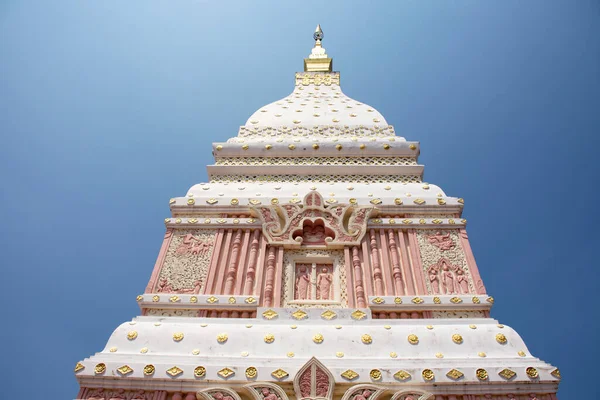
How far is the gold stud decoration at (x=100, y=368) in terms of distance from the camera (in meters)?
6.69

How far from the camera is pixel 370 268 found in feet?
28.8

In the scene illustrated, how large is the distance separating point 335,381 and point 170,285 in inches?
134

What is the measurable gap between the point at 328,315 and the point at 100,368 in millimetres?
3273

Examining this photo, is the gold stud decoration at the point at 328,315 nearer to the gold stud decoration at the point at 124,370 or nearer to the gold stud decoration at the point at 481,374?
the gold stud decoration at the point at 481,374

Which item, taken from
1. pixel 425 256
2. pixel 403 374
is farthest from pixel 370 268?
pixel 403 374

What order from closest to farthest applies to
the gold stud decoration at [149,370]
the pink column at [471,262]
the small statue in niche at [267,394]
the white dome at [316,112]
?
1. the small statue in niche at [267,394]
2. the gold stud decoration at [149,370]
3. the pink column at [471,262]
4. the white dome at [316,112]

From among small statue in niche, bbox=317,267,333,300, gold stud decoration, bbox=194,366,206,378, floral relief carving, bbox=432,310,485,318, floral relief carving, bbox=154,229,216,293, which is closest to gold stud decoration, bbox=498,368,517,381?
floral relief carving, bbox=432,310,485,318

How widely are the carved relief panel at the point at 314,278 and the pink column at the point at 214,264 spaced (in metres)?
1.19

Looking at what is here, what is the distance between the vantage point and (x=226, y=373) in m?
6.66

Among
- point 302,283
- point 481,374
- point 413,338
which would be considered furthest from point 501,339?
point 302,283

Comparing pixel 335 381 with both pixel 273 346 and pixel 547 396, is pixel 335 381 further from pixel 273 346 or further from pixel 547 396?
pixel 547 396

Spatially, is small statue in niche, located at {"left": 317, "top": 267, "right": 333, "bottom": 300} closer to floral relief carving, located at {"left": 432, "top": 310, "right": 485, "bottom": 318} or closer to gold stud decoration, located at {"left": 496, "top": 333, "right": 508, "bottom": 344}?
floral relief carving, located at {"left": 432, "top": 310, "right": 485, "bottom": 318}

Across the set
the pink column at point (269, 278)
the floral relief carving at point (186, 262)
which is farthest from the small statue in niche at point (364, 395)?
the floral relief carving at point (186, 262)

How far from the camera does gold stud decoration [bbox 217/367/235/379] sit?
6.64 metres
